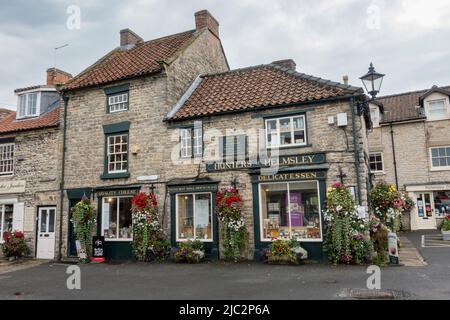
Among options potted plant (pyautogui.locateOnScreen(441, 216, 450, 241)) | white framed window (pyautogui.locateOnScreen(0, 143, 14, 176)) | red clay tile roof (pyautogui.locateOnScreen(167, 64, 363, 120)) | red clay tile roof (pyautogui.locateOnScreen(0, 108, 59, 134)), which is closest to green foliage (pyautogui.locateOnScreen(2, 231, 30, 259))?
white framed window (pyautogui.locateOnScreen(0, 143, 14, 176))

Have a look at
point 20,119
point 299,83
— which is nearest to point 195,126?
point 299,83

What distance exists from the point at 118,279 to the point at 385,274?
316 inches

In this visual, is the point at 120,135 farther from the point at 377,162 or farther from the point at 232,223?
the point at 377,162

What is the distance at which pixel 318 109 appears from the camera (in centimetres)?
1384

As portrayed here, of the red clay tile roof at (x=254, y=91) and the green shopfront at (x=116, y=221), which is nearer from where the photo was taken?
the red clay tile roof at (x=254, y=91)

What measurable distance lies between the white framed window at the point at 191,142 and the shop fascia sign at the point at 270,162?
878mm

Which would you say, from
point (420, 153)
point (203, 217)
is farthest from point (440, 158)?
point (203, 217)

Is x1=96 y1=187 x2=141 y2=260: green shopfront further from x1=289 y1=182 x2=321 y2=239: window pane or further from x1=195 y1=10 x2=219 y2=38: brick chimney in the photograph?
x1=195 y1=10 x2=219 y2=38: brick chimney

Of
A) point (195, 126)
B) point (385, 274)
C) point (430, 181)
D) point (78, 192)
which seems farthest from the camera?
point (430, 181)

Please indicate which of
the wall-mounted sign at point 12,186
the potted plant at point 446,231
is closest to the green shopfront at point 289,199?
the potted plant at point 446,231

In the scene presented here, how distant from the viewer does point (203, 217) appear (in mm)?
15188

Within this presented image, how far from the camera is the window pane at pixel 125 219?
1631 centimetres

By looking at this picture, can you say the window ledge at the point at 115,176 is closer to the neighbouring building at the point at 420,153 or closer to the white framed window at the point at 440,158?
the neighbouring building at the point at 420,153

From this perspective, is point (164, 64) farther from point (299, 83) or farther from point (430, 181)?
point (430, 181)
